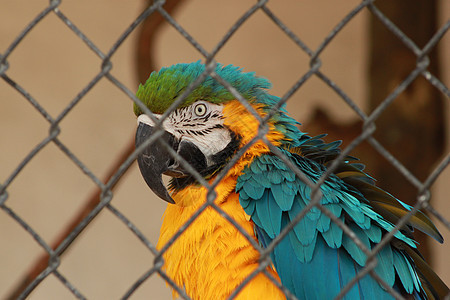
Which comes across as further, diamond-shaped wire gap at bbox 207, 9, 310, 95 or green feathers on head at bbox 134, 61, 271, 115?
diamond-shaped wire gap at bbox 207, 9, 310, 95

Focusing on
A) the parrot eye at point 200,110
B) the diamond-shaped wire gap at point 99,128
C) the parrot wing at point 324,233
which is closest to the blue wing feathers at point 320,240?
the parrot wing at point 324,233

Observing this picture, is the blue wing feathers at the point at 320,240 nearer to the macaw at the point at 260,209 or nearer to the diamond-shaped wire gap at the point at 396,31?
the macaw at the point at 260,209

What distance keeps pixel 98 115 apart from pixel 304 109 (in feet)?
3.54

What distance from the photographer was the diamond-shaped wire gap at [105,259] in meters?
3.18

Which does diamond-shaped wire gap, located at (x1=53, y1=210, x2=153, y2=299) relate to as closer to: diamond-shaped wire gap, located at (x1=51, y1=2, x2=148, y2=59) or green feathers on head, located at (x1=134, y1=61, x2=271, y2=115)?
diamond-shaped wire gap, located at (x1=51, y1=2, x2=148, y2=59)

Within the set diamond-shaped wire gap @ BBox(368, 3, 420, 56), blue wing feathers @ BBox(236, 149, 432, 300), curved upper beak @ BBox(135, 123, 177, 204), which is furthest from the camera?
curved upper beak @ BBox(135, 123, 177, 204)

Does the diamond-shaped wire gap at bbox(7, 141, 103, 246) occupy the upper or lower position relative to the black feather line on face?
upper

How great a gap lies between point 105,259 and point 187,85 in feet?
6.08

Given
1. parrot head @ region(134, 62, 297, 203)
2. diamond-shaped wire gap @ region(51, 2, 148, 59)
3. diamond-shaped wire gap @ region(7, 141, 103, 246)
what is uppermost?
diamond-shaped wire gap @ region(51, 2, 148, 59)

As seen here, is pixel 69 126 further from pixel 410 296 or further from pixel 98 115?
pixel 410 296

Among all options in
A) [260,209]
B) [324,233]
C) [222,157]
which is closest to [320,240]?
[324,233]

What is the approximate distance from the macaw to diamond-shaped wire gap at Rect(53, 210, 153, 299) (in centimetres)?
164

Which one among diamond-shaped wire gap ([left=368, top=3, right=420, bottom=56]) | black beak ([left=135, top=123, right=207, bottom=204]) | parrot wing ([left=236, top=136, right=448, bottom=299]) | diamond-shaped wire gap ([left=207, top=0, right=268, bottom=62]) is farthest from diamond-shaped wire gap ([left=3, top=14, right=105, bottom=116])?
diamond-shaped wire gap ([left=368, top=3, right=420, bottom=56])

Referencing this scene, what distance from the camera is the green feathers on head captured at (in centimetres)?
161
